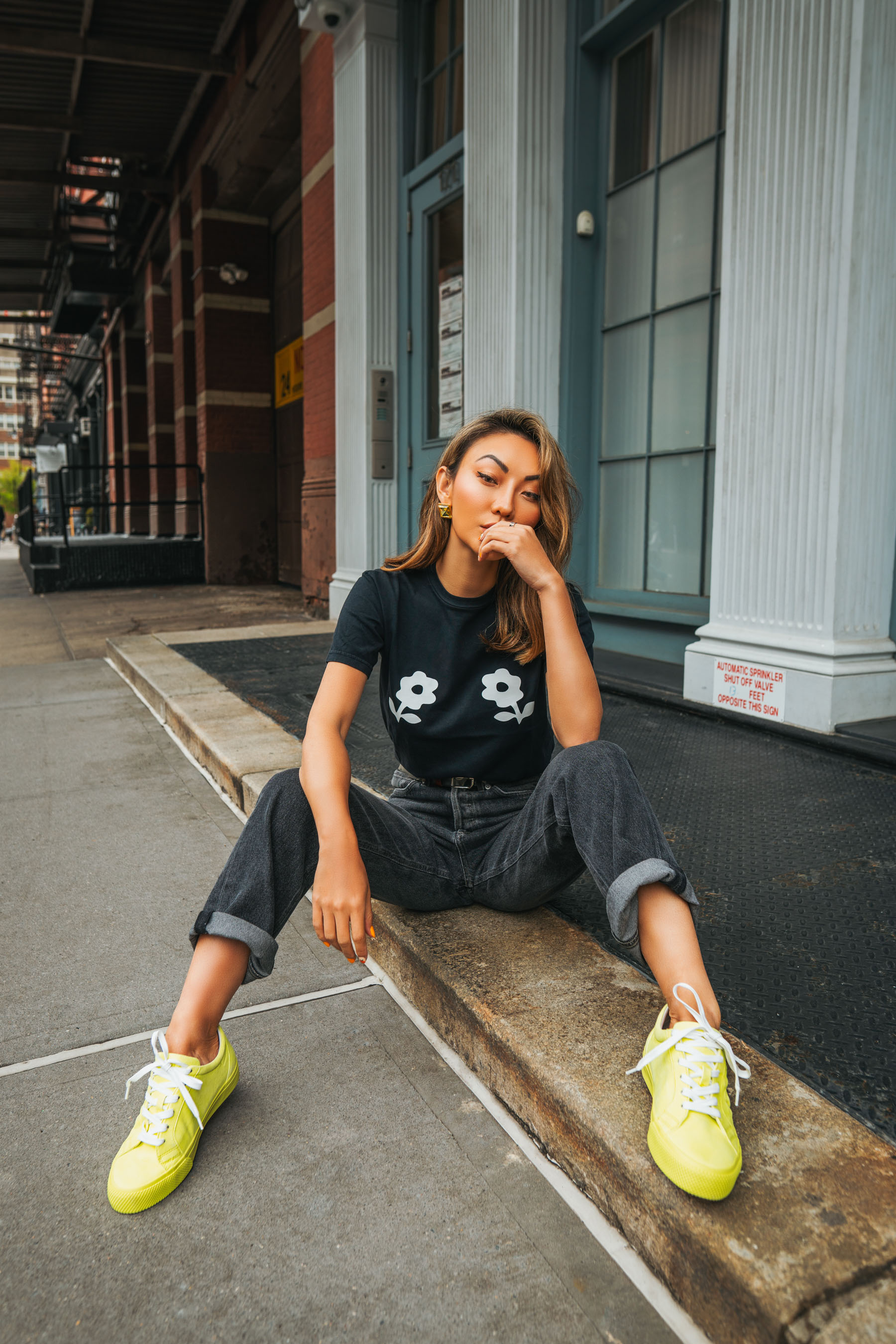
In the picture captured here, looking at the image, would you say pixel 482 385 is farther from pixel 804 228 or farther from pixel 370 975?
pixel 370 975

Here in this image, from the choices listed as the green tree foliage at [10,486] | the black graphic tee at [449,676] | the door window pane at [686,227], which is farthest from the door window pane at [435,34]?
the green tree foliage at [10,486]

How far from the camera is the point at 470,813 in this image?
1.95 metres

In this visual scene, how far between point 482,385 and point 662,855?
15.3ft

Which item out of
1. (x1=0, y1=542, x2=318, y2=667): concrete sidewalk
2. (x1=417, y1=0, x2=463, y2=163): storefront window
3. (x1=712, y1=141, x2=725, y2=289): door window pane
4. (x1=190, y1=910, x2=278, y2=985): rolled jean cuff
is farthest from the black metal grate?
(x1=417, y1=0, x2=463, y2=163): storefront window

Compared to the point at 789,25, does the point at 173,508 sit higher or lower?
lower

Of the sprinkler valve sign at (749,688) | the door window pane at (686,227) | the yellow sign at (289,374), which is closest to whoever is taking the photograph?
the sprinkler valve sign at (749,688)

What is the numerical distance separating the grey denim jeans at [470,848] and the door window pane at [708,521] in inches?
118

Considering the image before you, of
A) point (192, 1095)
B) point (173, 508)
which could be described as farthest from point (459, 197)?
point (173, 508)

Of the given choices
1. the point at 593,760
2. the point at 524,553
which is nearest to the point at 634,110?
the point at 524,553

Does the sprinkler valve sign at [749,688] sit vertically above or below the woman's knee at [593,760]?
below

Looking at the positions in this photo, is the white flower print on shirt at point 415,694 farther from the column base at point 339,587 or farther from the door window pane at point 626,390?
the column base at point 339,587

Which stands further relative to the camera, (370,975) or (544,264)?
(544,264)

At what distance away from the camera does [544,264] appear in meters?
5.25

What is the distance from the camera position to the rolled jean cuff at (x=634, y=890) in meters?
1.46
